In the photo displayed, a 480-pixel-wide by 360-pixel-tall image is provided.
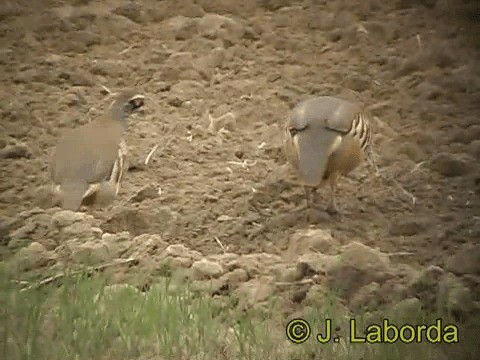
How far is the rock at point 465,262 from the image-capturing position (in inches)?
88.6

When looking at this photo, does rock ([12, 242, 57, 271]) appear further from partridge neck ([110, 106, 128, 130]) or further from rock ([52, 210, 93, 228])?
partridge neck ([110, 106, 128, 130])

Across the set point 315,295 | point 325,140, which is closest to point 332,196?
point 325,140

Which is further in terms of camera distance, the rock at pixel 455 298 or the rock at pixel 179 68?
the rock at pixel 179 68

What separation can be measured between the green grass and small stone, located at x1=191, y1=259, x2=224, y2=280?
17cm

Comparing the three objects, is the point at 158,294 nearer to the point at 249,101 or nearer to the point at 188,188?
the point at 188,188

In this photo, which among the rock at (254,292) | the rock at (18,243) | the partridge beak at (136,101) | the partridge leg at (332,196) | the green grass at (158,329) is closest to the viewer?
the green grass at (158,329)

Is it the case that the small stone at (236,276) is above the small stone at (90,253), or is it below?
below

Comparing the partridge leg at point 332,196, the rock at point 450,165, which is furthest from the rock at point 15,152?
the rock at point 450,165

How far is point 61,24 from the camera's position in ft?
12.0

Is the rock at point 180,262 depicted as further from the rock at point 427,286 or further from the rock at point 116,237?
the rock at point 427,286

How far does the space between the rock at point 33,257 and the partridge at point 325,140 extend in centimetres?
75

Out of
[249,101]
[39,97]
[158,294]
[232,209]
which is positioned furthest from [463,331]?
[39,97]

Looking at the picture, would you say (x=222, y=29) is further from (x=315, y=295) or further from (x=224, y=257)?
(x=315, y=295)

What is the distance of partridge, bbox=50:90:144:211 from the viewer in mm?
2596
